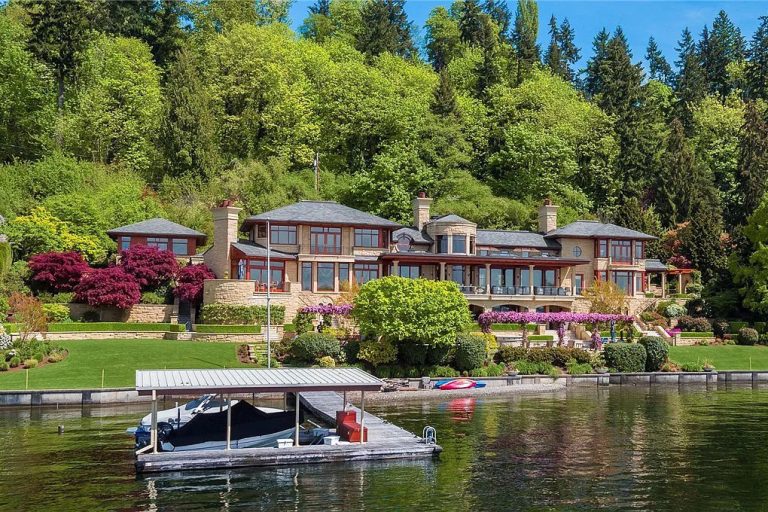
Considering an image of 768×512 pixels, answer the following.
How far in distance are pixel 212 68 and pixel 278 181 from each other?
2063 cm

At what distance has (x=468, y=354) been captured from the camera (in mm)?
58750

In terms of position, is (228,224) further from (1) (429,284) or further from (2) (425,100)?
(2) (425,100)

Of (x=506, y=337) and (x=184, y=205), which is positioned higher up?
(x=184, y=205)

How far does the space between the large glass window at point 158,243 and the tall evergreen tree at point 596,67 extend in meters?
76.8

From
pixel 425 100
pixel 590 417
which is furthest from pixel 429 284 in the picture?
pixel 425 100

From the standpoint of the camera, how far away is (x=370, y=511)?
25.4 metres

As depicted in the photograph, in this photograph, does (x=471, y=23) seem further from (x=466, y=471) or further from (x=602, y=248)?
(x=466, y=471)

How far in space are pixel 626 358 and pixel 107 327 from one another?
38648 millimetres

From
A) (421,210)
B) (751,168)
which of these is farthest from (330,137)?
(751,168)

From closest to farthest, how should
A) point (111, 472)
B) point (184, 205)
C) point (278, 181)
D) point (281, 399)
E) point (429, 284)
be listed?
point (111, 472) < point (281, 399) < point (429, 284) < point (184, 205) < point (278, 181)

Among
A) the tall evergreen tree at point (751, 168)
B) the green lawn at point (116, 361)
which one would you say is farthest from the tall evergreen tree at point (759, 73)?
the green lawn at point (116, 361)

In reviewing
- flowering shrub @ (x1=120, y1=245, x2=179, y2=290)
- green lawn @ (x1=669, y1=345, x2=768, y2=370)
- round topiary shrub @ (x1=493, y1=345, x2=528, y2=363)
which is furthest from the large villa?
round topiary shrub @ (x1=493, y1=345, x2=528, y2=363)

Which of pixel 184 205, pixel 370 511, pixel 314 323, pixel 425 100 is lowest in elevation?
pixel 370 511

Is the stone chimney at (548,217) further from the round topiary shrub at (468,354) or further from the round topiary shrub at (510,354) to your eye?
the round topiary shrub at (468,354)
